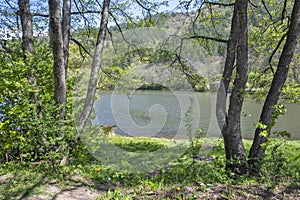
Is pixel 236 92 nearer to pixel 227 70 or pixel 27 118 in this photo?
pixel 227 70

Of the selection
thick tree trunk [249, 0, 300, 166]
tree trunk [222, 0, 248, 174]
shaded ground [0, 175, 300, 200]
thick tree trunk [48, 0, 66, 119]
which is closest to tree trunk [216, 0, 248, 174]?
tree trunk [222, 0, 248, 174]

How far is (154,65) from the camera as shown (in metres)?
7.07

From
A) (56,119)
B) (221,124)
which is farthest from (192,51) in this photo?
(56,119)

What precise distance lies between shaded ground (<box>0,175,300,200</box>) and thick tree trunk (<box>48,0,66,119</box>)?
1.63m

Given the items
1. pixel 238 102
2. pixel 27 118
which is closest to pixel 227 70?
pixel 238 102

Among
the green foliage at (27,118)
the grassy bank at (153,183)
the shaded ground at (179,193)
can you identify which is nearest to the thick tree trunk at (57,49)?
the green foliage at (27,118)

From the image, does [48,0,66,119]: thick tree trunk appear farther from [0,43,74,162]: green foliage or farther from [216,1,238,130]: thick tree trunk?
[216,1,238,130]: thick tree trunk

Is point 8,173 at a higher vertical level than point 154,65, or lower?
lower

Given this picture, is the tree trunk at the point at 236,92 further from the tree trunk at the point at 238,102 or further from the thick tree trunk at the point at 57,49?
the thick tree trunk at the point at 57,49

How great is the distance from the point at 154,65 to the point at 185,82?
1047 mm

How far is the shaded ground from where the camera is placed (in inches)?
121

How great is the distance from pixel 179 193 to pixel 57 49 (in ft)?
10.4

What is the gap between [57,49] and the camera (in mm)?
4340

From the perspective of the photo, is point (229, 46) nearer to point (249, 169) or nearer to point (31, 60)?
point (249, 169)
